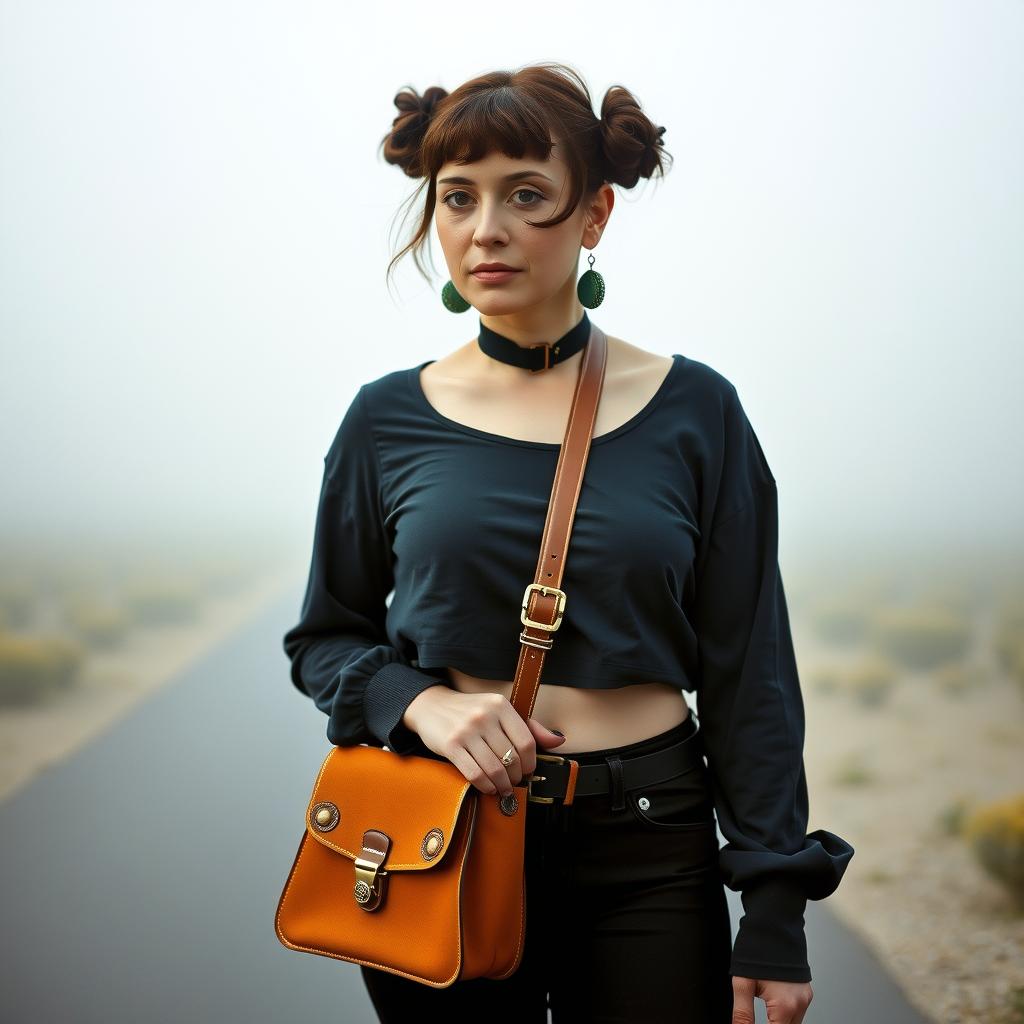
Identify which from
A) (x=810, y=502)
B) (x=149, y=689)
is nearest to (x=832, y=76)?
(x=810, y=502)

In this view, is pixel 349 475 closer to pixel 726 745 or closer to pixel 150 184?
pixel 726 745

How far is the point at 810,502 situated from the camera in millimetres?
3008

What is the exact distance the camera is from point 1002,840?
129 inches

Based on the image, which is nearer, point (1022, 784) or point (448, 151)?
point (448, 151)

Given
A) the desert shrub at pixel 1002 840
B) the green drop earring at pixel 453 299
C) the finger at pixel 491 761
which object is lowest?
the desert shrub at pixel 1002 840

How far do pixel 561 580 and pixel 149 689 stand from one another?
1.88 m

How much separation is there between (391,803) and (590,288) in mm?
758

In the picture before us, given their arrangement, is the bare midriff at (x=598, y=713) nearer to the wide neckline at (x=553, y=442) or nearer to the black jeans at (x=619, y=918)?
the black jeans at (x=619, y=918)

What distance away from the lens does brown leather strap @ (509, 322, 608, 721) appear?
49.8 inches

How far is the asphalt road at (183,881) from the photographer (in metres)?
2.53

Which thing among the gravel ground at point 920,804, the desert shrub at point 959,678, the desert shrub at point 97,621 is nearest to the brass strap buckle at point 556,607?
the desert shrub at point 97,621

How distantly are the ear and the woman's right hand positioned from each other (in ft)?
2.13

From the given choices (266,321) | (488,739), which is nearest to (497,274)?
(488,739)

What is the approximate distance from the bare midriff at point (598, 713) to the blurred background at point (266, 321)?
1349 mm
